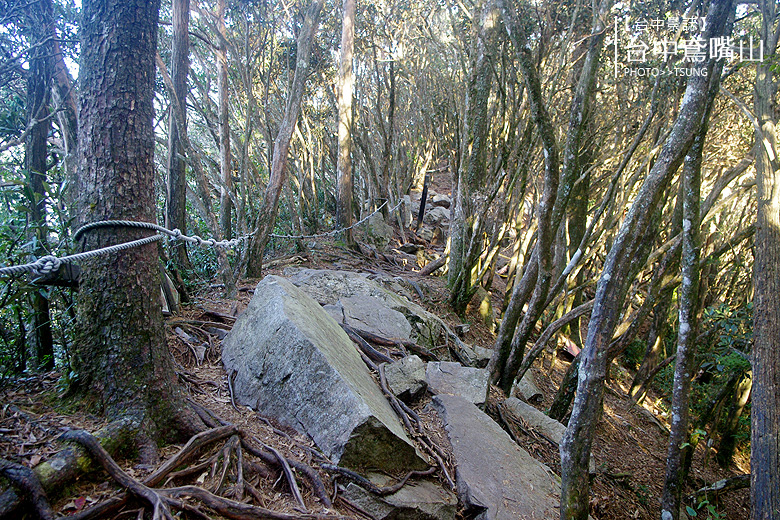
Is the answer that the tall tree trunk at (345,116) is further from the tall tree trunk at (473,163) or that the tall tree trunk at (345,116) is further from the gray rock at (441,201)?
the gray rock at (441,201)

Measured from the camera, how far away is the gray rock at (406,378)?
3.87m

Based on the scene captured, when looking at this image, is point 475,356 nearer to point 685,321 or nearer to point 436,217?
point 685,321

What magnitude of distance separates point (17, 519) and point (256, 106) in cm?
1000

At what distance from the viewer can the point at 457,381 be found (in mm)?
4469

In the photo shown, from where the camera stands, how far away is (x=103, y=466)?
1951mm

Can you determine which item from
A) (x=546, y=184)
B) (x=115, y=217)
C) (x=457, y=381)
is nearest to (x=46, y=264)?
(x=115, y=217)

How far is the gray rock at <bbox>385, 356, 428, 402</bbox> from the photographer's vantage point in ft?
12.7

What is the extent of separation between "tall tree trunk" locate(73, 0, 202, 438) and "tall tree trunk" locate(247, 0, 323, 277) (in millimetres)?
4094

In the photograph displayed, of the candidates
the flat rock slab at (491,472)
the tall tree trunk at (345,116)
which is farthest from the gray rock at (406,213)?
the flat rock slab at (491,472)

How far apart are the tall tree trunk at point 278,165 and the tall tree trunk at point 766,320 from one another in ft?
18.3

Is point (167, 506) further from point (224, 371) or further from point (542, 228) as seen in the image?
point (542, 228)

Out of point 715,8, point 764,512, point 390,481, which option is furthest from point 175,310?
point 764,512

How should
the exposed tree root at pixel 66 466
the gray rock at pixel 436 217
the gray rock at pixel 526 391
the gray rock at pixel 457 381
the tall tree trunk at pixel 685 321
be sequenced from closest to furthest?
1. the exposed tree root at pixel 66 466
2. the tall tree trunk at pixel 685 321
3. the gray rock at pixel 457 381
4. the gray rock at pixel 526 391
5. the gray rock at pixel 436 217

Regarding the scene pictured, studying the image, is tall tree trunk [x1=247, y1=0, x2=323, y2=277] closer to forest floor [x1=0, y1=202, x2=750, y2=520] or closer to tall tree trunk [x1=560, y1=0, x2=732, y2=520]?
forest floor [x1=0, y1=202, x2=750, y2=520]
